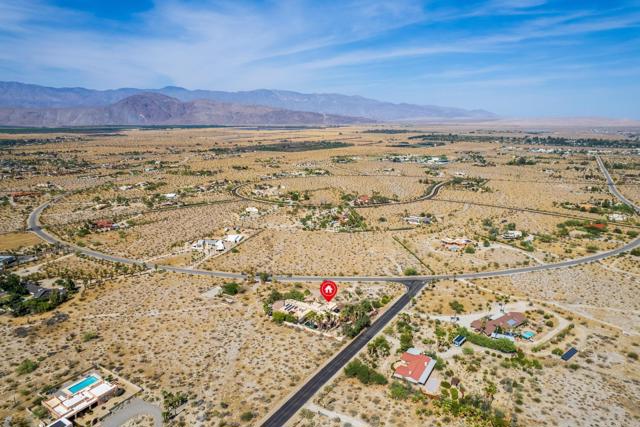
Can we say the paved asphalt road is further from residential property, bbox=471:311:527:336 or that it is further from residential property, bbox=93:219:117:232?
residential property, bbox=93:219:117:232

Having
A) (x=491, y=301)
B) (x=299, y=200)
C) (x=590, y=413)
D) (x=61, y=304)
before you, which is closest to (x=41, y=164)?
(x=299, y=200)

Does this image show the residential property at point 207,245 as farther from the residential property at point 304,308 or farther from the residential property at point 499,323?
the residential property at point 499,323

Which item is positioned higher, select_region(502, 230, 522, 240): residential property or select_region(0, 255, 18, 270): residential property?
select_region(502, 230, 522, 240): residential property

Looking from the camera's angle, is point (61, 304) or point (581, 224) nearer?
point (61, 304)

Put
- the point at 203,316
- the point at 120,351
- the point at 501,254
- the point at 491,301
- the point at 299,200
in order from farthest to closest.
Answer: the point at 299,200, the point at 501,254, the point at 491,301, the point at 203,316, the point at 120,351

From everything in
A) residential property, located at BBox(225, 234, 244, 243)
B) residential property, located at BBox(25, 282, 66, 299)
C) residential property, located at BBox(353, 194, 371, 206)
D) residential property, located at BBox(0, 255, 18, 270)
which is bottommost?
residential property, located at BBox(25, 282, 66, 299)

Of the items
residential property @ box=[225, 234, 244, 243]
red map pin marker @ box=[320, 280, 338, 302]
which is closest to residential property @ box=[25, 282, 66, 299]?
residential property @ box=[225, 234, 244, 243]

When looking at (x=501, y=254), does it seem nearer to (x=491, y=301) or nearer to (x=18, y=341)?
(x=491, y=301)
